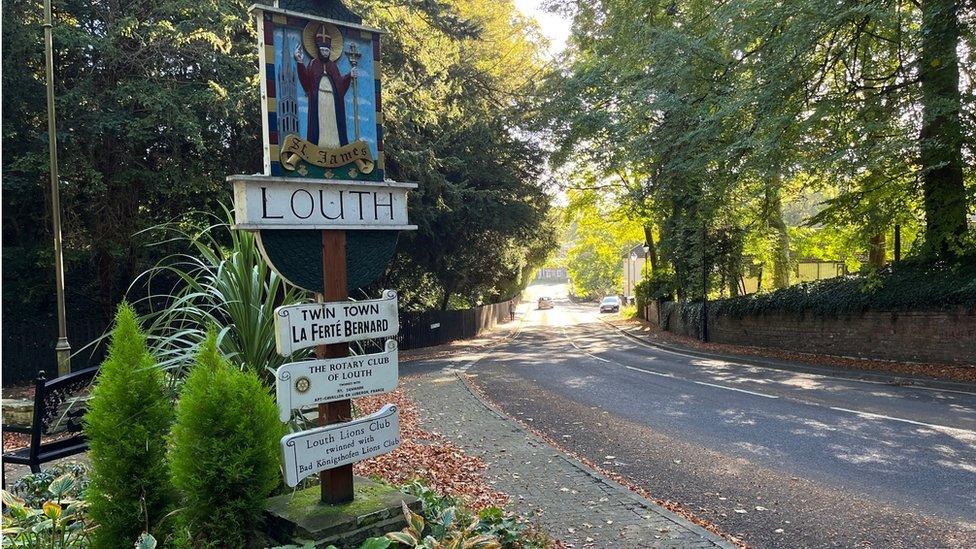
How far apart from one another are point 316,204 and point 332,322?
71 centimetres

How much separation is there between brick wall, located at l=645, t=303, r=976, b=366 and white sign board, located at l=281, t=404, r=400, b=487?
15067 mm

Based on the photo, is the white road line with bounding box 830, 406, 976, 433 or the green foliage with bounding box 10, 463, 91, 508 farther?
the white road line with bounding box 830, 406, 976, 433

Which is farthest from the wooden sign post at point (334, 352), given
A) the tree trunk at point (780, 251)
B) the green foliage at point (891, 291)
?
the tree trunk at point (780, 251)

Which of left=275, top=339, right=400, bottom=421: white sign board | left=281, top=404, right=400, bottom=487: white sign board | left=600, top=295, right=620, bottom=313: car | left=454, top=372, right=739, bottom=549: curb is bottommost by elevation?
left=600, top=295, right=620, bottom=313: car

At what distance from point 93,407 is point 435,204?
664 inches

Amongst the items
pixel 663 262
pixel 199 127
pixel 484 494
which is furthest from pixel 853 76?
pixel 663 262

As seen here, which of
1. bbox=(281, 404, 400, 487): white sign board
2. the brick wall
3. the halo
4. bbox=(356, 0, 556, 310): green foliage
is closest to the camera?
bbox=(281, 404, 400, 487): white sign board

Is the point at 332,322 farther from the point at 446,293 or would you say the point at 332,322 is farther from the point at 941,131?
the point at 446,293

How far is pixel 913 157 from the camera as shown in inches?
552

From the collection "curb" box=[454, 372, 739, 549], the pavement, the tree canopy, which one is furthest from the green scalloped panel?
the tree canopy

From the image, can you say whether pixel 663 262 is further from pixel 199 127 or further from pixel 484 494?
pixel 484 494

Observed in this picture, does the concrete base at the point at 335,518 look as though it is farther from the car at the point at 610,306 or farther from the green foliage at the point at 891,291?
the car at the point at 610,306

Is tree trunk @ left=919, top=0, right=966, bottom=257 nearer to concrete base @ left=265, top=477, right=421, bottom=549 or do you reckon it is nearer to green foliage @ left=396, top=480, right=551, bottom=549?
green foliage @ left=396, top=480, right=551, bottom=549

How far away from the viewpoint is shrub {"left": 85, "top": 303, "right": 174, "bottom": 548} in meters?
3.42
